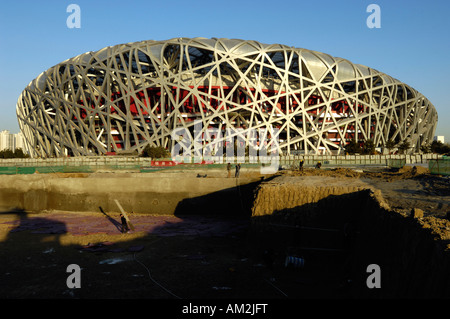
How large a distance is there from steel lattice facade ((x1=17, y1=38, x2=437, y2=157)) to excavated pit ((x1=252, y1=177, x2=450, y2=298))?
33.9m

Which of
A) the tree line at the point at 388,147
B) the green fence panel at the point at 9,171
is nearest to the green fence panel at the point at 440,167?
the green fence panel at the point at 9,171

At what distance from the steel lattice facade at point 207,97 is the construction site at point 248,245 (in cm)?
2739

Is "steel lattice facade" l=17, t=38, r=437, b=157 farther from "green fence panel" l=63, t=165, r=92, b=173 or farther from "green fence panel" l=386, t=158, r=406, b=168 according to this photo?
"green fence panel" l=63, t=165, r=92, b=173

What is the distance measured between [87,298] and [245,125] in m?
41.0

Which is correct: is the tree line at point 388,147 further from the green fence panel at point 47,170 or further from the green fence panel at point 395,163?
the green fence panel at point 47,170

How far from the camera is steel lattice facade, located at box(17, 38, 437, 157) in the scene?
147 feet

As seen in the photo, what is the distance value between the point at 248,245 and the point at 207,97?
35.4 m

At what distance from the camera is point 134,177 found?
21188 millimetres

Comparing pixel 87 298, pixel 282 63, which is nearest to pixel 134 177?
pixel 87 298

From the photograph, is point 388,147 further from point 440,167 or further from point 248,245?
point 248,245

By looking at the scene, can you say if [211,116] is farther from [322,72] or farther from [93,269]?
[93,269]

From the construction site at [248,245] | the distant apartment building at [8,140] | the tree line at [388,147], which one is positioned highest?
the distant apartment building at [8,140]

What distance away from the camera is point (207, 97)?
1791 inches

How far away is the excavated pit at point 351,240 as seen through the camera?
4418 mm
